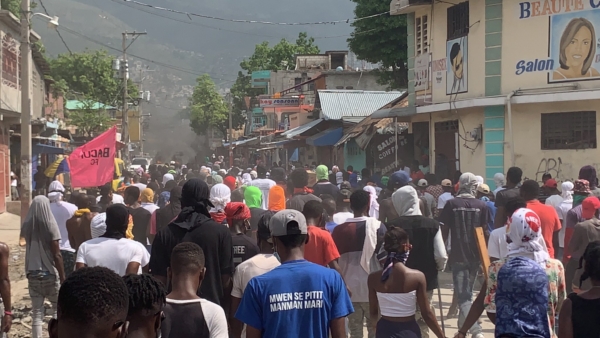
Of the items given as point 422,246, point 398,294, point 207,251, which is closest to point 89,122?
point 422,246

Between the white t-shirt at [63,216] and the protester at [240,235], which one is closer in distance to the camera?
the protester at [240,235]

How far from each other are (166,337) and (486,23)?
14.9 m

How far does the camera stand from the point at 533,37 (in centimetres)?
1650

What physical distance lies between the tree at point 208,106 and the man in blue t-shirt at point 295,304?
8089 centimetres

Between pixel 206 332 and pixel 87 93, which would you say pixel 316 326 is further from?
pixel 87 93

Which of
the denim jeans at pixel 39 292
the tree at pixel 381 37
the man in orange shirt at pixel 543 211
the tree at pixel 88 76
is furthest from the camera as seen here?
the tree at pixel 88 76

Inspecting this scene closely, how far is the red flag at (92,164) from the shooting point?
13.6m

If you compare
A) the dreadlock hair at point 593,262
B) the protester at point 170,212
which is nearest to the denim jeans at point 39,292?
the protester at point 170,212

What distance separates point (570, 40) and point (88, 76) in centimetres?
4842

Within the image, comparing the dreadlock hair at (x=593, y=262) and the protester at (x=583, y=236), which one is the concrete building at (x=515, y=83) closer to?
the protester at (x=583, y=236)

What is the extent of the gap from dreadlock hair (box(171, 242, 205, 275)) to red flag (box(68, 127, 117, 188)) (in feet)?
31.8

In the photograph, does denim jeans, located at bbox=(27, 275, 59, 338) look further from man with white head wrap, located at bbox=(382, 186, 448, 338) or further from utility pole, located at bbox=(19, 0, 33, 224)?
utility pole, located at bbox=(19, 0, 33, 224)

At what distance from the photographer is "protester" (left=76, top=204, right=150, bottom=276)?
19.1 ft

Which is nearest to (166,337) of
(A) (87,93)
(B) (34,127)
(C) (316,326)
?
(C) (316,326)
